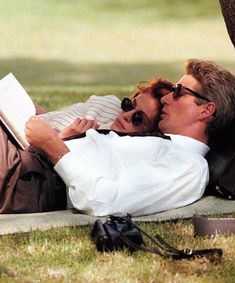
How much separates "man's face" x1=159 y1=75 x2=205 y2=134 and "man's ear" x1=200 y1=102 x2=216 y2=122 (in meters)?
0.02

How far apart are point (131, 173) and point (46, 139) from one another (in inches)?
19.2

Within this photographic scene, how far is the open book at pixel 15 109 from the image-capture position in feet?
21.1

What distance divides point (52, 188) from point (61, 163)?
0.85 ft

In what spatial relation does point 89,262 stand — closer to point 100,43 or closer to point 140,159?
point 140,159

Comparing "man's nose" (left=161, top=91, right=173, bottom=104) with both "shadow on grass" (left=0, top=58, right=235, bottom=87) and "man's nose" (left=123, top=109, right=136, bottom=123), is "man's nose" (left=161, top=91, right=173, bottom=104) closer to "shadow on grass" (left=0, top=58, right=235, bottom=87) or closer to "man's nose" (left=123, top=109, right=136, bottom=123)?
"man's nose" (left=123, top=109, right=136, bottom=123)

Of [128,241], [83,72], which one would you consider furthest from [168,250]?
[83,72]

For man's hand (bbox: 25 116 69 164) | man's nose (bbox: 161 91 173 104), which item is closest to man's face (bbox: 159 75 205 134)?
man's nose (bbox: 161 91 173 104)

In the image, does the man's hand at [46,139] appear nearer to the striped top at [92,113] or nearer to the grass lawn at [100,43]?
the striped top at [92,113]

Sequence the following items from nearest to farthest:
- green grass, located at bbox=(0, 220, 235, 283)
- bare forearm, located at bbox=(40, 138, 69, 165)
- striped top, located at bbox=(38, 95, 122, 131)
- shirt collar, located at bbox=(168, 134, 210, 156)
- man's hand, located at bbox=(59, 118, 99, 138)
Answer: green grass, located at bbox=(0, 220, 235, 283)
bare forearm, located at bbox=(40, 138, 69, 165)
shirt collar, located at bbox=(168, 134, 210, 156)
man's hand, located at bbox=(59, 118, 99, 138)
striped top, located at bbox=(38, 95, 122, 131)

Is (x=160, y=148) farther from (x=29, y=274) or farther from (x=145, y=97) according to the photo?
(x=29, y=274)

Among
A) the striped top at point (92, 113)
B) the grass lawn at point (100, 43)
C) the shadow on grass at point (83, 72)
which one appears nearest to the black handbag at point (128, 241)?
the striped top at point (92, 113)

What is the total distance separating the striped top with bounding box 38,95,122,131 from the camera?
6.93 metres

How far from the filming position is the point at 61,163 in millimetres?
5980

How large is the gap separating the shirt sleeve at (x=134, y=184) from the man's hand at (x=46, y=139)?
0.26 feet
